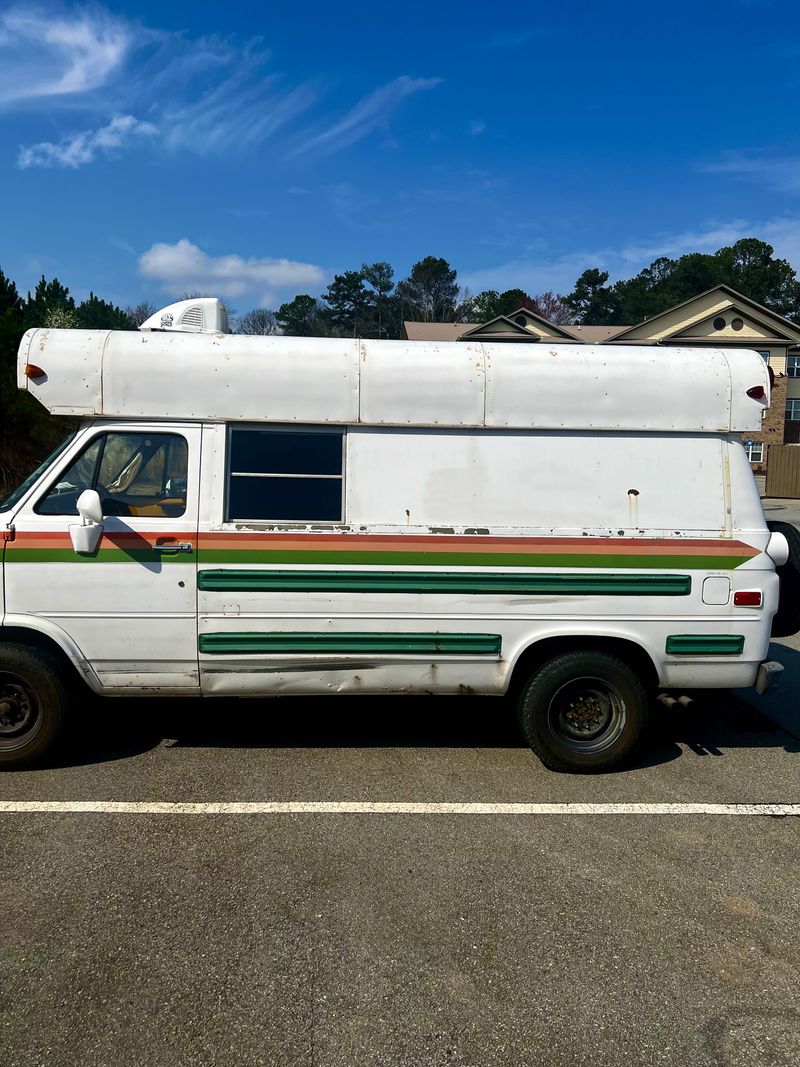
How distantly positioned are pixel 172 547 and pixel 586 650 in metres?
2.61

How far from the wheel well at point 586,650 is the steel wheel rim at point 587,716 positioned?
8.1 inches

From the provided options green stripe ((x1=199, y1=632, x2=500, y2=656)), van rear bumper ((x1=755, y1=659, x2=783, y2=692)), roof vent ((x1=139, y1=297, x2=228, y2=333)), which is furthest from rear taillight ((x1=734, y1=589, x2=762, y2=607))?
roof vent ((x1=139, y1=297, x2=228, y2=333))

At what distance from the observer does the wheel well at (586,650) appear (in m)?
4.74

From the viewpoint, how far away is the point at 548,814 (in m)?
4.30

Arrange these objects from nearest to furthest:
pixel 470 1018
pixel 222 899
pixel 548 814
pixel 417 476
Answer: pixel 470 1018 < pixel 222 899 < pixel 548 814 < pixel 417 476

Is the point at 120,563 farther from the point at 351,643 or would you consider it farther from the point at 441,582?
the point at 441,582

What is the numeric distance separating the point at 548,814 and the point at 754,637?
1710 millimetres

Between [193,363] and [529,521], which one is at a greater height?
[193,363]

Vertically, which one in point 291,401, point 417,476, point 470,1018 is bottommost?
point 470,1018

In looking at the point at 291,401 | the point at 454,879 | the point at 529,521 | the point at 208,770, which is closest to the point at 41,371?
the point at 291,401

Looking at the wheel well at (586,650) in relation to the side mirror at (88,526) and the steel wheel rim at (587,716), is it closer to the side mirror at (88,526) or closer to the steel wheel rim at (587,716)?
the steel wheel rim at (587,716)

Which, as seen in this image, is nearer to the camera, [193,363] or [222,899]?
[222,899]

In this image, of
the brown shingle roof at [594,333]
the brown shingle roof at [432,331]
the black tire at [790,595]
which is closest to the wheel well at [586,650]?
the black tire at [790,595]

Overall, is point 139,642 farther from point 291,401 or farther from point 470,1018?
point 470,1018
